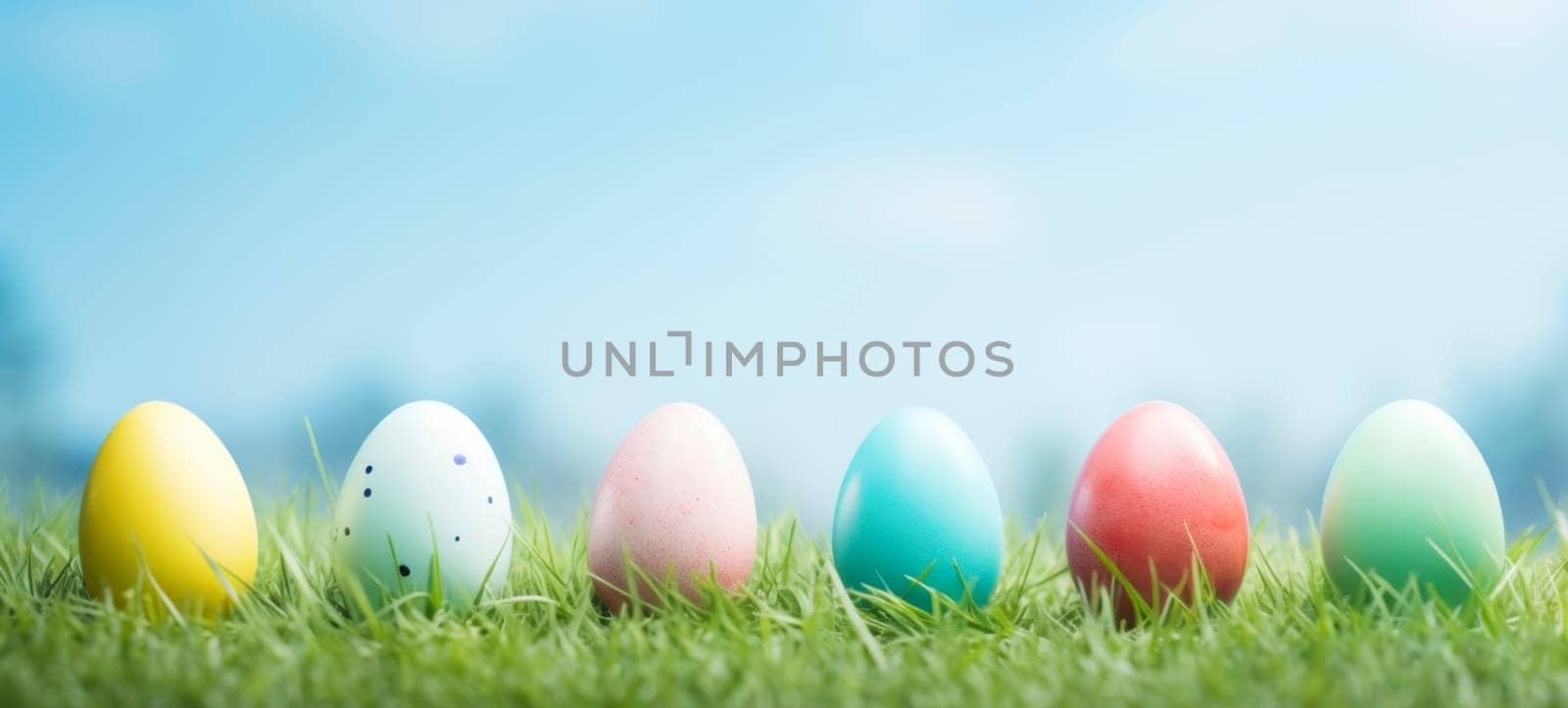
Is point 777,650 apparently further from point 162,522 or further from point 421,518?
point 162,522

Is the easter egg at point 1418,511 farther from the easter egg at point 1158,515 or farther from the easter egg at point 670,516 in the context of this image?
the easter egg at point 670,516

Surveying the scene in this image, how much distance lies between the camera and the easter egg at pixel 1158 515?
252 cm

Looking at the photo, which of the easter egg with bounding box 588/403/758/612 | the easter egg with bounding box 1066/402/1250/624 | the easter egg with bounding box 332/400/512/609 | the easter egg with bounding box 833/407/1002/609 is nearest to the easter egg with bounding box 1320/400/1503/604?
the easter egg with bounding box 1066/402/1250/624

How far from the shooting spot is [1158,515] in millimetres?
2514

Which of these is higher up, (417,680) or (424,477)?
(424,477)

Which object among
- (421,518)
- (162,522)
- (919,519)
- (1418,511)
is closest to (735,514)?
(919,519)

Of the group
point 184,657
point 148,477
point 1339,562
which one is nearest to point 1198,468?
point 1339,562

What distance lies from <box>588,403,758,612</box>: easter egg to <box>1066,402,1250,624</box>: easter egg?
740 mm

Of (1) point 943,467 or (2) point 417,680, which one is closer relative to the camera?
(2) point 417,680

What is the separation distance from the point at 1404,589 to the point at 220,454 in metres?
2.55

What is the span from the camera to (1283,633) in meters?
2.38

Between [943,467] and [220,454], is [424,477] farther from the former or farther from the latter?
[943,467]

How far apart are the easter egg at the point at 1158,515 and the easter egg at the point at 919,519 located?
21 centimetres

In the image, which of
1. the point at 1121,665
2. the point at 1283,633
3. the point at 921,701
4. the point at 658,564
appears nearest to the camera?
the point at 921,701
